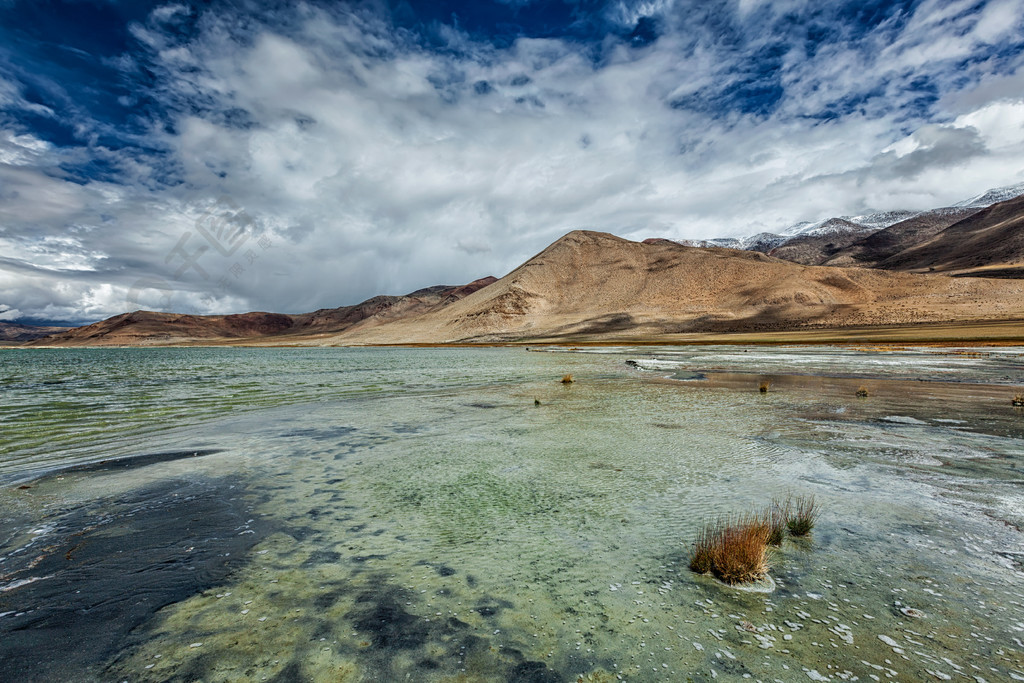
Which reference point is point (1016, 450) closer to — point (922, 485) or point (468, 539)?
point (922, 485)

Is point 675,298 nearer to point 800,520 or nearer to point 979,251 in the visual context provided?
point 979,251

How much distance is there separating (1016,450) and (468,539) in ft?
38.1

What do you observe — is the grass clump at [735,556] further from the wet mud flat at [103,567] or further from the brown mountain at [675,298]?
the brown mountain at [675,298]

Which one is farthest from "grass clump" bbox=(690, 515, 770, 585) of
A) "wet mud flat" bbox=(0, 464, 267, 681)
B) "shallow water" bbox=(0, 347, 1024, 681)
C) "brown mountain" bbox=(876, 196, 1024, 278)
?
"brown mountain" bbox=(876, 196, 1024, 278)

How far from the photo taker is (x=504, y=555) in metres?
5.70

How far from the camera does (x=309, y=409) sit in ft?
60.0

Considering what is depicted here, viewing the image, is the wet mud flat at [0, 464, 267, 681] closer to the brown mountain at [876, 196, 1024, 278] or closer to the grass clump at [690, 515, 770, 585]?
the grass clump at [690, 515, 770, 585]

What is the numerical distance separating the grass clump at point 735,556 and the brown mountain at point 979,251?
15388 cm

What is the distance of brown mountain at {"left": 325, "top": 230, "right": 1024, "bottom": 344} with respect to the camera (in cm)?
9800

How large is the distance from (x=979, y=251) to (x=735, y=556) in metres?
206

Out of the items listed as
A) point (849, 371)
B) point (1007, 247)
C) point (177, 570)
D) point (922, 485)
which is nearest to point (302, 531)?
point (177, 570)

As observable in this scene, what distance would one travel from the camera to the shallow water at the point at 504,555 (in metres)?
3.81


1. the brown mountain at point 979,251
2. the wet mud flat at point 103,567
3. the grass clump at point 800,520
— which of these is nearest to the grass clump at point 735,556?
the grass clump at point 800,520

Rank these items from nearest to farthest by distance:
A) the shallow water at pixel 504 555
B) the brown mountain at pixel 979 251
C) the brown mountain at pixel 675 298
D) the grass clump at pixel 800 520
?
the shallow water at pixel 504 555 → the grass clump at pixel 800 520 → the brown mountain at pixel 675 298 → the brown mountain at pixel 979 251
